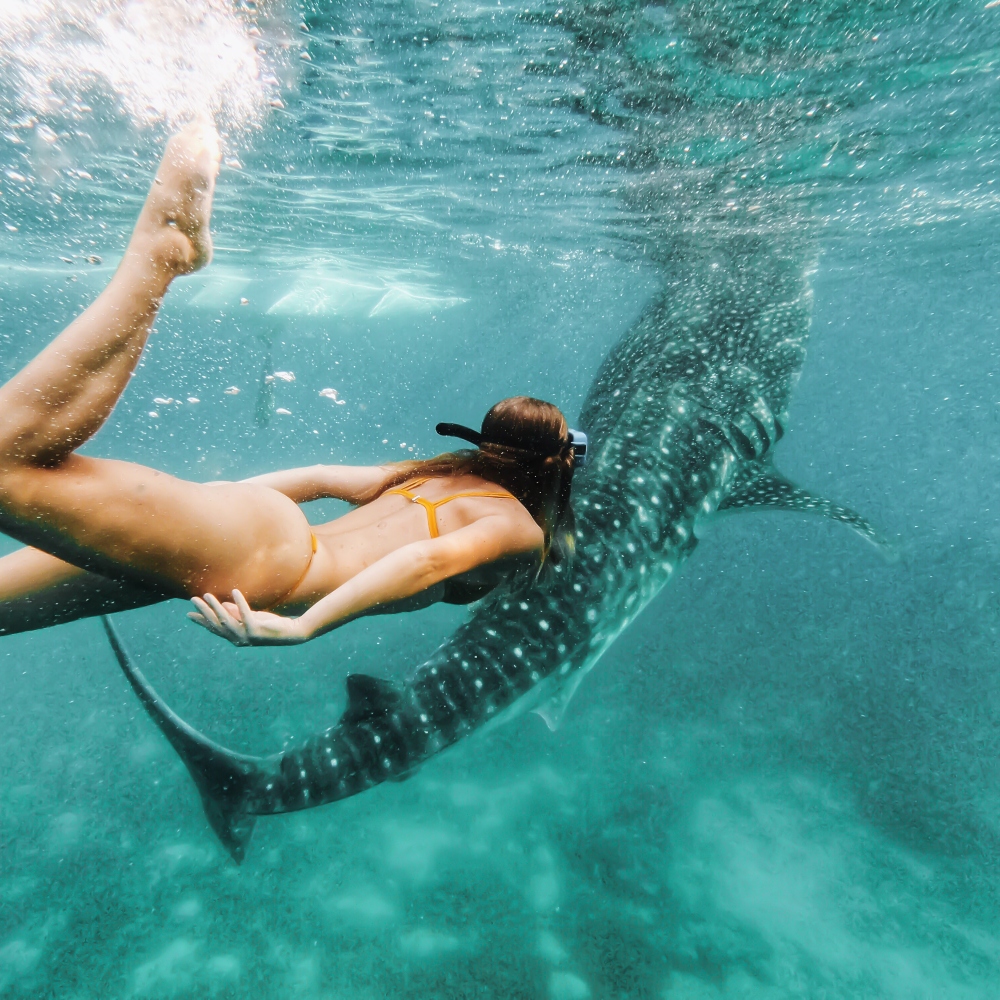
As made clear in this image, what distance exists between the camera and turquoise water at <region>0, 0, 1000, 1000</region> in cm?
580

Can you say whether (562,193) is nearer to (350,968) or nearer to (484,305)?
(350,968)

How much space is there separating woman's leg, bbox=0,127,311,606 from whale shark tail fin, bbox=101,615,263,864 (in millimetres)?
1809

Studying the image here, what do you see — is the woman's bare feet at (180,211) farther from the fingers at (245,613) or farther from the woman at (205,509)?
the fingers at (245,613)

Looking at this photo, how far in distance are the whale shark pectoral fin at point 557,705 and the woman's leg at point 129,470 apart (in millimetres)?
2465

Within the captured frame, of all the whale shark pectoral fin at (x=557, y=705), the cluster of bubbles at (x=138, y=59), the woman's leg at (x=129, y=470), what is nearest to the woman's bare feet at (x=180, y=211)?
the woman's leg at (x=129, y=470)

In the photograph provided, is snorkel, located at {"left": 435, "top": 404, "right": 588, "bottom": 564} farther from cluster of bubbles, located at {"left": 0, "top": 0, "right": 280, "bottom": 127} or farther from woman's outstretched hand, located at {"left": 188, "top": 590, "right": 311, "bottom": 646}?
cluster of bubbles, located at {"left": 0, "top": 0, "right": 280, "bottom": 127}

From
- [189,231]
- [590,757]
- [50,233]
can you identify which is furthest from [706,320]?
[50,233]

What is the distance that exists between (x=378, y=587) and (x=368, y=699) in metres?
1.64

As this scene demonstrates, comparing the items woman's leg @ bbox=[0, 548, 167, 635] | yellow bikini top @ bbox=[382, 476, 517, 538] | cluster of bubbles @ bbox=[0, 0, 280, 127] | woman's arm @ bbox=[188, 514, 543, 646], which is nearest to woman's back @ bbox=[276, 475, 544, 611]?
yellow bikini top @ bbox=[382, 476, 517, 538]

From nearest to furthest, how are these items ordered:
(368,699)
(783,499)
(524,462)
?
(524,462) → (368,699) → (783,499)

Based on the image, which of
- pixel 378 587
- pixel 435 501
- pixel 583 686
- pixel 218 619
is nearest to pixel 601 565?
pixel 435 501

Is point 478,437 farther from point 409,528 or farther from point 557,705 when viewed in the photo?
point 557,705

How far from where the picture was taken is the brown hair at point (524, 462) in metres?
2.61

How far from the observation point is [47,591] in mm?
2391
